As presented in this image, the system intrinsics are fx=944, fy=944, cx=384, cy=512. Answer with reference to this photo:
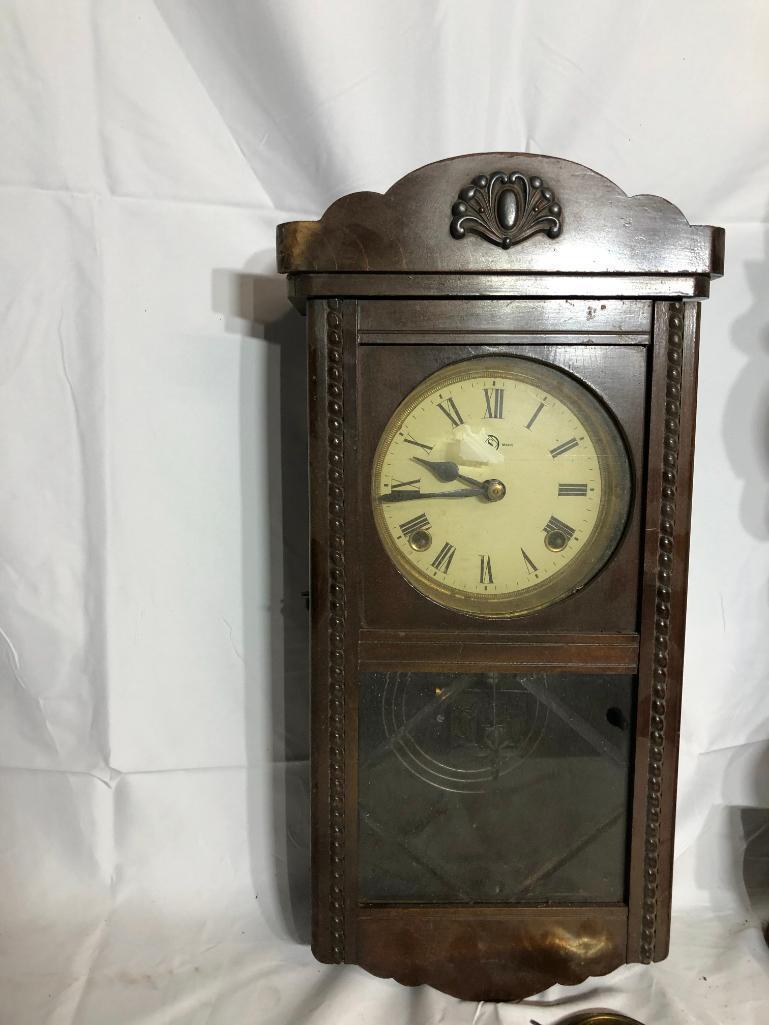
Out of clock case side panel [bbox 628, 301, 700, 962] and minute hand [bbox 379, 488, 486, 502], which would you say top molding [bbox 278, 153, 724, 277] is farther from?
minute hand [bbox 379, 488, 486, 502]

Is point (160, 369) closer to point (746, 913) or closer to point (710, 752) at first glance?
point (710, 752)

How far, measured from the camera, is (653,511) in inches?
45.9

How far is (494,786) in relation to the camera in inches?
48.6

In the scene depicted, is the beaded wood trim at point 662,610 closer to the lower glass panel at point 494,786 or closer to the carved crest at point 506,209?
the lower glass panel at point 494,786

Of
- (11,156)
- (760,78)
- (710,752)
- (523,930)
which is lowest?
(523,930)

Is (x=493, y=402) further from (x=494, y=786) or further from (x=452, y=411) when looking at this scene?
(x=494, y=786)

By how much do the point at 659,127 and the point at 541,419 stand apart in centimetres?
53

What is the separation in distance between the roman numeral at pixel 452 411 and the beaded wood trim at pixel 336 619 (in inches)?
4.9

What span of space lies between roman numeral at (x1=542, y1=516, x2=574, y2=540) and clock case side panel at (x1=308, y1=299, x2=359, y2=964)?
0.25m

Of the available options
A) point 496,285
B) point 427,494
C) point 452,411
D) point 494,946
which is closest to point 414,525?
point 427,494

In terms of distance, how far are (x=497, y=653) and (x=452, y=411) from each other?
308 mm

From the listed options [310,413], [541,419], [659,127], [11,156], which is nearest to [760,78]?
[659,127]

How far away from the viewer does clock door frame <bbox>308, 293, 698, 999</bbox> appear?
1139 mm

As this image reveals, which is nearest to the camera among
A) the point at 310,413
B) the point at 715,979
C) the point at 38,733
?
Answer: the point at 310,413
